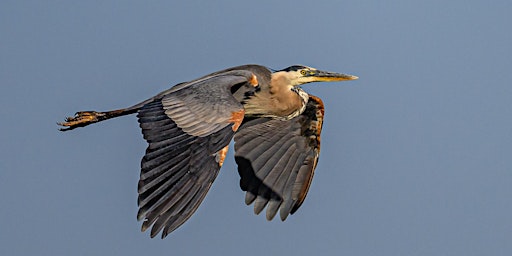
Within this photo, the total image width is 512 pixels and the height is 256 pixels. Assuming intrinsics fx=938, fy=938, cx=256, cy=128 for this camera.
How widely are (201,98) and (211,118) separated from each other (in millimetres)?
487

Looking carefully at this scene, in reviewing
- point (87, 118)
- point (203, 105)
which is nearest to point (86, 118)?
point (87, 118)

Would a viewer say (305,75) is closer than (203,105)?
No

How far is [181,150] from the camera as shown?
7.25 meters

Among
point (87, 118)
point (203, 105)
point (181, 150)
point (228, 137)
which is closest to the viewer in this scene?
point (181, 150)

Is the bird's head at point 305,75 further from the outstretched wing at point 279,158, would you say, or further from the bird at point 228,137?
the outstretched wing at point 279,158

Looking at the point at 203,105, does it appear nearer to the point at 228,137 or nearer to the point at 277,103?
the point at 228,137

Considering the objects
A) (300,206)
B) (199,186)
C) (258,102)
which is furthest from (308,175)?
(199,186)

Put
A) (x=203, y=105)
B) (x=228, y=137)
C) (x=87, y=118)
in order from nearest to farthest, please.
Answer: (x=228, y=137) < (x=203, y=105) < (x=87, y=118)

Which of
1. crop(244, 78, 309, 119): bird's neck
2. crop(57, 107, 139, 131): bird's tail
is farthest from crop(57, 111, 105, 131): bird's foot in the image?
crop(244, 78, 309, 119): bird's neck

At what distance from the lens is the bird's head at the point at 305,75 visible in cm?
958

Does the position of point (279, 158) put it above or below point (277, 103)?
below

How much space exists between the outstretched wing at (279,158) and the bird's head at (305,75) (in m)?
0.21

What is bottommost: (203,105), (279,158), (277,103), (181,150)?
(279,158)

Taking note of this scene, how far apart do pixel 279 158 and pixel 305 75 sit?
3.02ft
